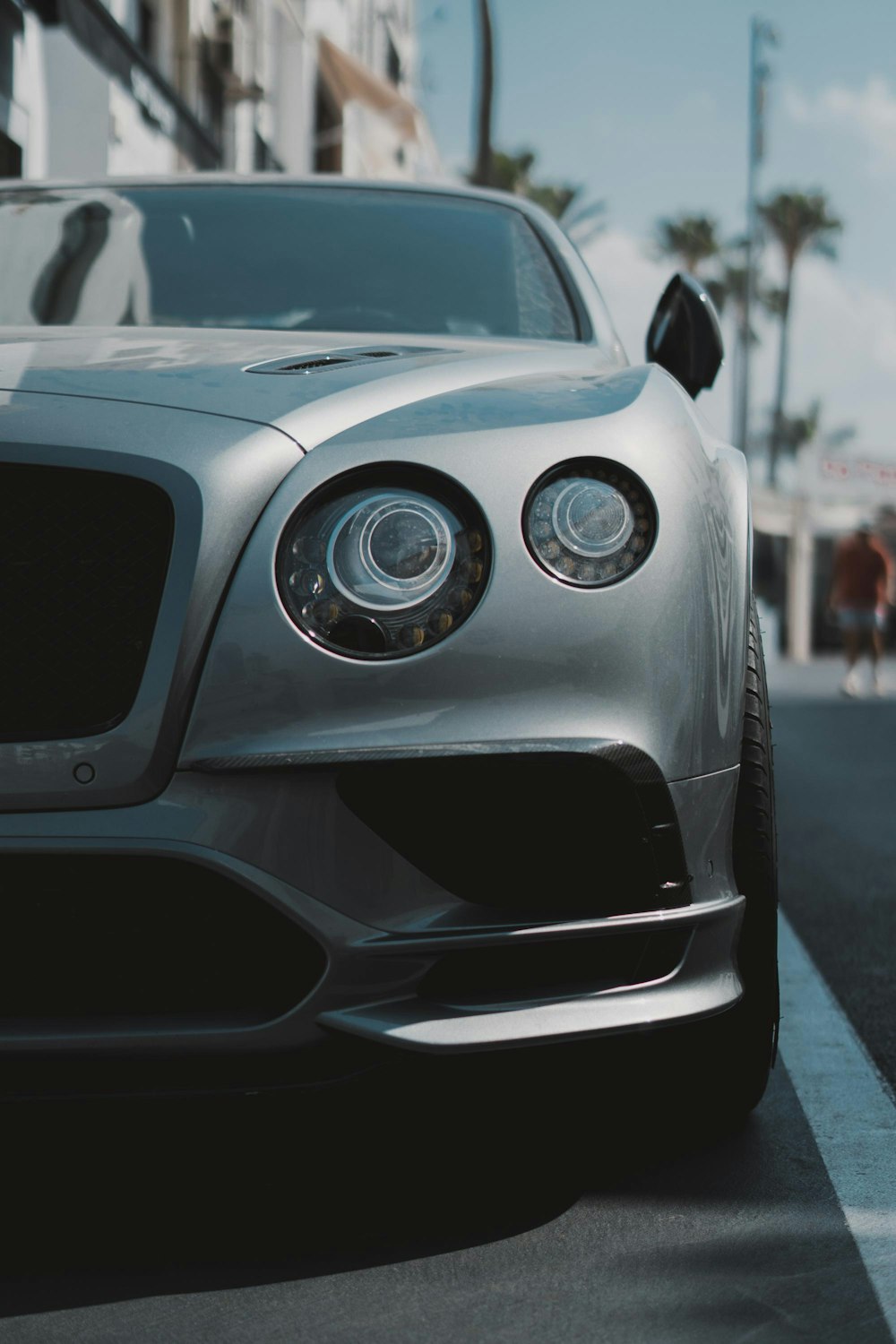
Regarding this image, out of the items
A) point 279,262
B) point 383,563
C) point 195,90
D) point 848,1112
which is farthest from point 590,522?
point 195,90

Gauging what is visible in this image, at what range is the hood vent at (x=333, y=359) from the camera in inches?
92.8

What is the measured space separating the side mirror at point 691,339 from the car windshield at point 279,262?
197 mm

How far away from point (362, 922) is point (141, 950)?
0.27 metres

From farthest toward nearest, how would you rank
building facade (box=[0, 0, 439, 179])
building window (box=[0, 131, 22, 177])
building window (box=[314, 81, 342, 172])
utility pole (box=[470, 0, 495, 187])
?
1. building window (box=[314, 81, 342, 172])
2. utility pole (box=[470, 0, 495, 187])
3. building facade (box=[0, 0, 439, 179])
4. building window (box=[0, 131, 22, 177])

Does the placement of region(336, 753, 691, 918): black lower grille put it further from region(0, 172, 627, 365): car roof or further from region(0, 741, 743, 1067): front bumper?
region(0, 172, 627, 365): car roof

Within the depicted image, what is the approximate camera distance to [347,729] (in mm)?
1963

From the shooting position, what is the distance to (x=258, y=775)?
6.38 ft

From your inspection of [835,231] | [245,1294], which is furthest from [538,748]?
[835,231]

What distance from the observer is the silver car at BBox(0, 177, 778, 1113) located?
196 centimetres

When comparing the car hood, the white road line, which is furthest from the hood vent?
the white road line

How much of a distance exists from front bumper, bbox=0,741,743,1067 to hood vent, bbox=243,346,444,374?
2.20 feet

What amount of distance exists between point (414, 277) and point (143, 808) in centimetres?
188

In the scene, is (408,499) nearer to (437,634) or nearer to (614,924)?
(437,634)

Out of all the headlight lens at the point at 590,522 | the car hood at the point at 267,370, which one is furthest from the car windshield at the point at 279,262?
the headlight lens at the point at 590,522
